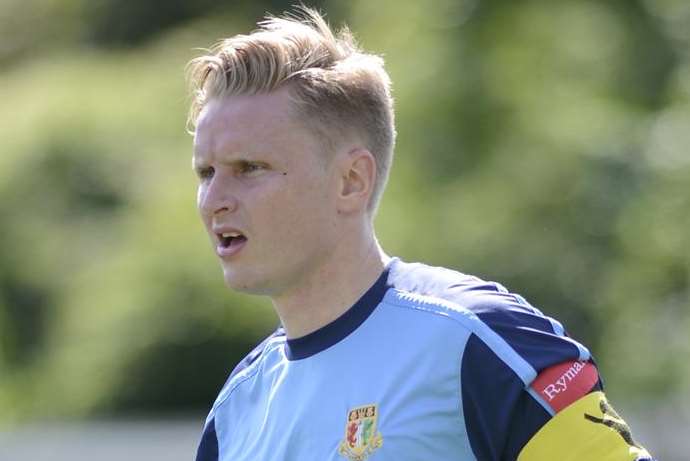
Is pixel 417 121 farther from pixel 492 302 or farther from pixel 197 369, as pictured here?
pixel 492 302

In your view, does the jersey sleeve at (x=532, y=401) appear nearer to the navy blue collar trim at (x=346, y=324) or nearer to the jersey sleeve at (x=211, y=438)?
the navy blue collar trim at (x=346, y=324)

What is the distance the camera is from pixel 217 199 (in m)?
2.98

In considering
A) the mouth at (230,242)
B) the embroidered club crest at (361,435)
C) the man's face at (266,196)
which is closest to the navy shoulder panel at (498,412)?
the embroidered club crest at (361,435)

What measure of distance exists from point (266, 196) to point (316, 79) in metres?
0.31

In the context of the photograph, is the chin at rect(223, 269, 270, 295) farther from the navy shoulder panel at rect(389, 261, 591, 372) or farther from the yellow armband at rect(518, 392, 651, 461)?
the yellow armband at rect(518, 392, 651, 461)

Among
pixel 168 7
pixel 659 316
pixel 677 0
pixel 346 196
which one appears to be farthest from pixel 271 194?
pixel 168 7

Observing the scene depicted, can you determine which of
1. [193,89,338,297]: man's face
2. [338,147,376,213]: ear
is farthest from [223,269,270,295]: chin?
[338,147,376,213]: ear

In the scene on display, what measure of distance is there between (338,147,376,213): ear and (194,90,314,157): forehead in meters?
0.10

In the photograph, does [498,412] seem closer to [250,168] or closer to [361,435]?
[361,435]

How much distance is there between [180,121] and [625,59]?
4.04m

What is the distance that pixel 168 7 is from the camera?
13102mm

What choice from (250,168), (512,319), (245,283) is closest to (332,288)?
(245,283)

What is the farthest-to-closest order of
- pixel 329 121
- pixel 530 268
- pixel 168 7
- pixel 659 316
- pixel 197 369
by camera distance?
1. pixel 168 7
2. pixel 197 369
3. pixel 530 268
4. pixel 659 316
5. pixel 329 121

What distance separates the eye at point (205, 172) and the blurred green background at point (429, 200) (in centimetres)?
457
